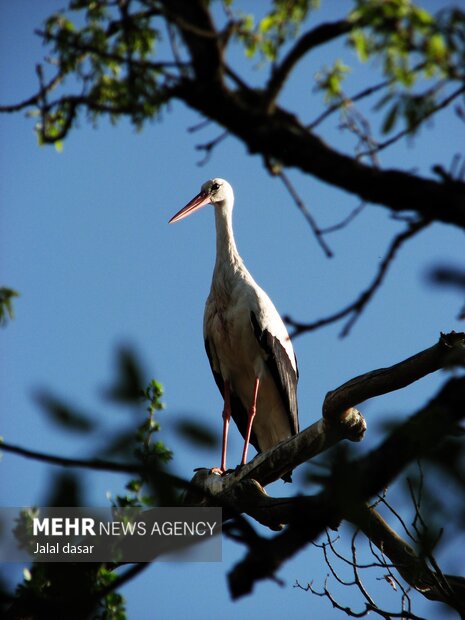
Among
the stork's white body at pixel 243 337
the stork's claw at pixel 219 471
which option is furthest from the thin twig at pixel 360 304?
the stork's white body at pixel 243 337

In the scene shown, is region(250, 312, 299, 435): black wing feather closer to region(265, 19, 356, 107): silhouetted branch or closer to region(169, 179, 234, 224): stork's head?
region(169, 179, 234, 224): stork's head

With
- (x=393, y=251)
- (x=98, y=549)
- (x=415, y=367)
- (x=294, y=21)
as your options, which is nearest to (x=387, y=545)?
(x=415, y=367)

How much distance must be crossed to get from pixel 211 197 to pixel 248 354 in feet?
6.63

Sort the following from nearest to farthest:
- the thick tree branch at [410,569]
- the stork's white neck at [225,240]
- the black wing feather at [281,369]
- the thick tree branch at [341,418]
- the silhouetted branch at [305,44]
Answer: the silhouetted branch at [305,44] < the thick tree branch at [341,418] < the thick tree branch at [410,569] < the black wing feather at [281,369] < the stork's white neck at [225,240]

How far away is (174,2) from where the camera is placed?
1.53 meters

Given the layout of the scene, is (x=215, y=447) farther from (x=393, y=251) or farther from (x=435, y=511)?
(x=393, y=251)

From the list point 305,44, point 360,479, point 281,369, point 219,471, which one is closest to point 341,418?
point 219,471

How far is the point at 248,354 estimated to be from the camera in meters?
6.43

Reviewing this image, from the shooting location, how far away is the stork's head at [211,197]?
7.59m

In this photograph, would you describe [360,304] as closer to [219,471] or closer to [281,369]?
[219,471]

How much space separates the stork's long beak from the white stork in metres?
0.68

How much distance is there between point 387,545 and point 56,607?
3.06m

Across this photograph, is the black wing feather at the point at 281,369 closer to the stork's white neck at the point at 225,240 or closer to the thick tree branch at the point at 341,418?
the stork's white neck at the point at 225,240

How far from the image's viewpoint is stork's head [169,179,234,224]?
759cm
